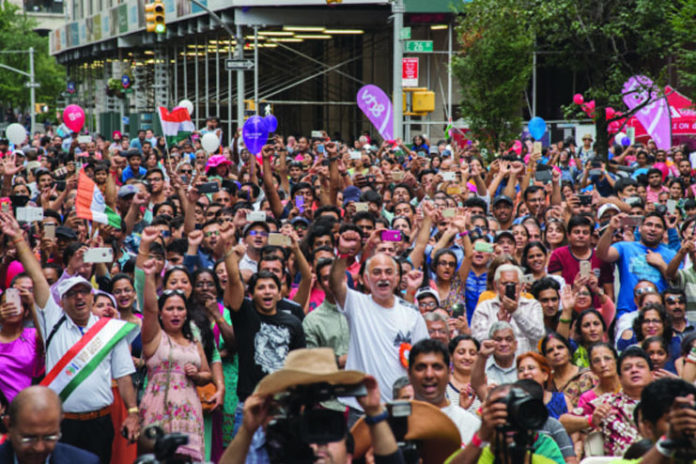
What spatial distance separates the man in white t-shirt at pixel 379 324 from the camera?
21.2ft

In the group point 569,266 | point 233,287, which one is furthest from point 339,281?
point 569,266

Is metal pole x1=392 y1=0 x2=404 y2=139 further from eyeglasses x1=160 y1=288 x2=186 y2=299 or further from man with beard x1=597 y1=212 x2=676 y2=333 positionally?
eyeglasses x1=160 y1=288 x2=186 y2=299

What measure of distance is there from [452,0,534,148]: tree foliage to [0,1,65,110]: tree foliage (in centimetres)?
5371

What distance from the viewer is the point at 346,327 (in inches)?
279

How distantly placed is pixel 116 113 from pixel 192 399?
4388cm

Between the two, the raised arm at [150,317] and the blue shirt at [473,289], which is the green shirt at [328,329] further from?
the blue shirt at [473,289]

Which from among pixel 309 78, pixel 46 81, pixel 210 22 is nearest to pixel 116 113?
pixel 210 22

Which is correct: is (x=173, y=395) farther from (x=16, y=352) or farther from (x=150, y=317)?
(x=16, y=352)

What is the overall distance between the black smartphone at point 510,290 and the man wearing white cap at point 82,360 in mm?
2635

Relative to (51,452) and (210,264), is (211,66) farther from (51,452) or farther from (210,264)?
(51,452)

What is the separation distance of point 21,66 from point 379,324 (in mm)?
69224

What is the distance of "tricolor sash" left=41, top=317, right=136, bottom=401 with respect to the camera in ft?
21.1

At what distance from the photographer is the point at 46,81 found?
238 feet

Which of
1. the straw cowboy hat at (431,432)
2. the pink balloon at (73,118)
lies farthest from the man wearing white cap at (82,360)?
the pink balloon at (73,118)
